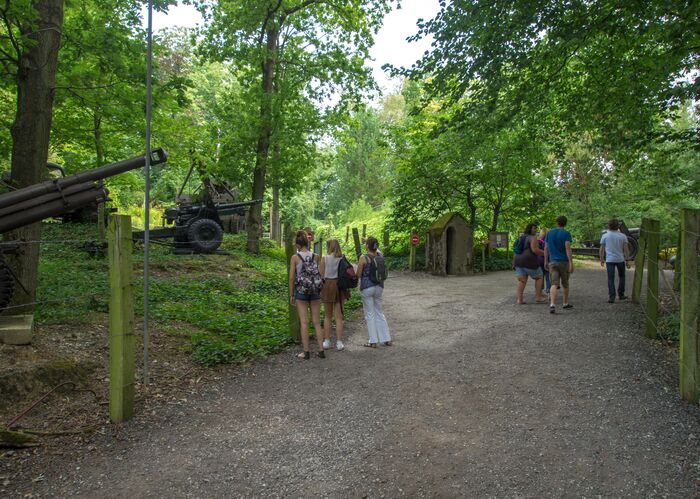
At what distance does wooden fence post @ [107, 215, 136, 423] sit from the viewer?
14.5ft

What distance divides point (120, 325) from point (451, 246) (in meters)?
14.2

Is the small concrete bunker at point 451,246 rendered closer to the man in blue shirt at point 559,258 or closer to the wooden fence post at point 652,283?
the man in blue shirt at point 559,258

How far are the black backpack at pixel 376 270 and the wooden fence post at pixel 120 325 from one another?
137 inches

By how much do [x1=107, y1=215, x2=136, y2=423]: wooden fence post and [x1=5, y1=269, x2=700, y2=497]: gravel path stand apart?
0.83 ft

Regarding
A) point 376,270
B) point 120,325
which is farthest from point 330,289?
point 120,325

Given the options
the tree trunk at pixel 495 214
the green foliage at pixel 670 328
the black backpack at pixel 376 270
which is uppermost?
the tree trunk at pixel 495 214

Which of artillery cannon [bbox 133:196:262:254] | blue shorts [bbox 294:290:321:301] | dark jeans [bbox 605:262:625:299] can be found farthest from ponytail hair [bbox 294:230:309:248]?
artillery cannon [bbox 133:196:262:254]

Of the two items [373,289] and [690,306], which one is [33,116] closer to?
[373,289]

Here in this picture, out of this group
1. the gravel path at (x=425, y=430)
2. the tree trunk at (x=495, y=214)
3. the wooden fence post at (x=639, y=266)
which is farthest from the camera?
the tree trunk at (x=495, y=214)

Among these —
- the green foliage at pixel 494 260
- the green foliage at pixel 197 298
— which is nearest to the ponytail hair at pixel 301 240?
the green foliage at pixel 197 298

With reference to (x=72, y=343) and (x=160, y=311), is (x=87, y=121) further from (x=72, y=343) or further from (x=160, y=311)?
(x=72, y=343)

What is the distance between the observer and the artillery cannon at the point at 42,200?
216 inches

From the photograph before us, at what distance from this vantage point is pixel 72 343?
6.05m

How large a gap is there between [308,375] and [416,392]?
4.81ft
